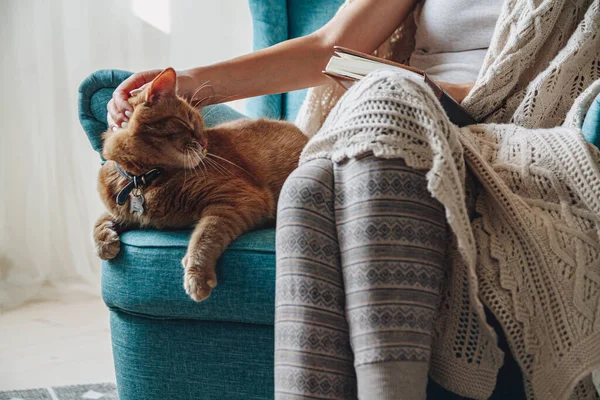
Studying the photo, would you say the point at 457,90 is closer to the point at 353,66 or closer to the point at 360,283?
the point at 353,66

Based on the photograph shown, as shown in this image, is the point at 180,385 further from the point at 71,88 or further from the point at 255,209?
the point at 71,88

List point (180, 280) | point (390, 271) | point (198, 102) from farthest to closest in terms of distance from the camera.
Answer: point (198, 102) < point (180, 280) < point (390, 271)

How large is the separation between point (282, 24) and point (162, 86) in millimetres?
743

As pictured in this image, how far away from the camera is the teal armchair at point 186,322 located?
1.04 meters

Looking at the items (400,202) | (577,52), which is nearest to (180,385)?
(400,202)

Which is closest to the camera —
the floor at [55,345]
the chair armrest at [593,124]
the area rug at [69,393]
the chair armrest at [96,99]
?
the chair armrest at [593,124]

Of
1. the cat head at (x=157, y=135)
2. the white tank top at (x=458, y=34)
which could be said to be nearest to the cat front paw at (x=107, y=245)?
the cat head at (x=157, y=135)

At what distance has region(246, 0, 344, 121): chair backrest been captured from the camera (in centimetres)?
177

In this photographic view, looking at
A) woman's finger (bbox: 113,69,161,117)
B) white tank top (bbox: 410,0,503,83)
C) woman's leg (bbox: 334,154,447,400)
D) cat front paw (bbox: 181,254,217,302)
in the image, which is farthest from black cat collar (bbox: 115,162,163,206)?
white tank top (bbox: 410,0,503,83)

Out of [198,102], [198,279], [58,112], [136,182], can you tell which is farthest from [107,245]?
[58,112]

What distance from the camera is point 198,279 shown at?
3.28 ft

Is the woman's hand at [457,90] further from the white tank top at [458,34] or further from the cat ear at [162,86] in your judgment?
the cat ear at [162,86]

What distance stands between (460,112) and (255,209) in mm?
388

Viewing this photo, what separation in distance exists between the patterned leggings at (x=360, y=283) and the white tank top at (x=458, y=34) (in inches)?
24.3
